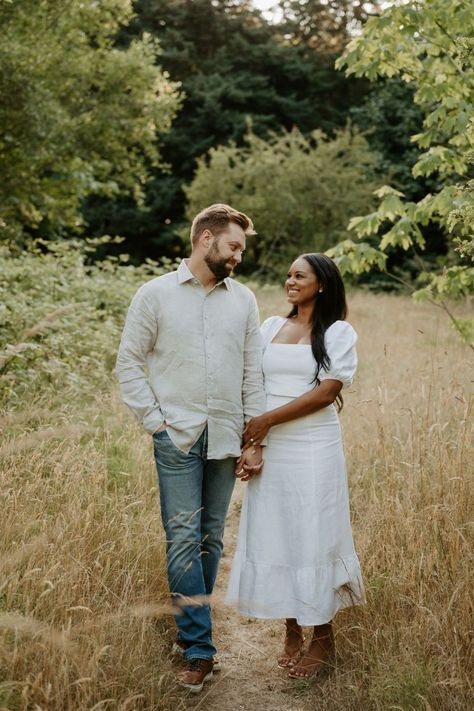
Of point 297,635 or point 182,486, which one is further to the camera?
point 297,635

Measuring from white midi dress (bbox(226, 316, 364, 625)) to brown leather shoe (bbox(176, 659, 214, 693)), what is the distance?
33 centimetres

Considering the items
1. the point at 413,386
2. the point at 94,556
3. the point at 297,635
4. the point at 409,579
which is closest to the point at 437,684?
the point at 409,579

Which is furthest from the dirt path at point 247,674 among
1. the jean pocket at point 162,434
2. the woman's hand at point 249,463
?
the jean pocket at point 162,434

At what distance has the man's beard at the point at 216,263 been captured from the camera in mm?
3467

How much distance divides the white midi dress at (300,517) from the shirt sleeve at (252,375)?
0.32 feet

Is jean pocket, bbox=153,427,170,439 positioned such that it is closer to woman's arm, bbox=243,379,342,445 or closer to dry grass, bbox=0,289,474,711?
woman's arm, bbox=243,379,342,445

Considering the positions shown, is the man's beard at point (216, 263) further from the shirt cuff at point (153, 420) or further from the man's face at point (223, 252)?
the shirt cuff at point (153, 420)

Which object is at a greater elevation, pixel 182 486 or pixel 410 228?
pixel 410 228

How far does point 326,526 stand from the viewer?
11.7ft

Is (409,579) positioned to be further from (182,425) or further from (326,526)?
(182,425)

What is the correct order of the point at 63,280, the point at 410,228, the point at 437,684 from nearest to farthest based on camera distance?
the point at 437,684
the point at 410,228
the point at 63,280

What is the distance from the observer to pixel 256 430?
141 inches

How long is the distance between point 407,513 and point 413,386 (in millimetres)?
2692

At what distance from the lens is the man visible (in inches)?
135
